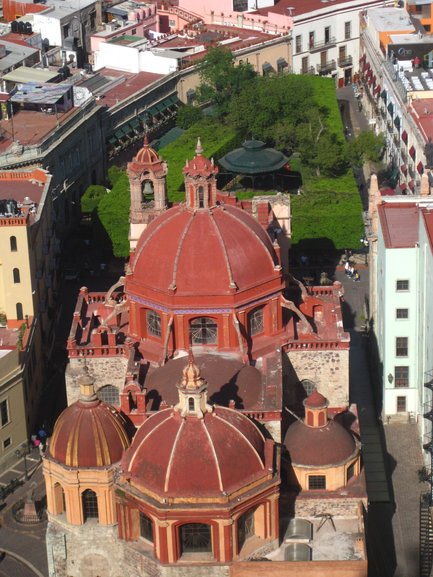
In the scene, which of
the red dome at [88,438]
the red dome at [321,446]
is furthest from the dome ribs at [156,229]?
the red dome at [321,446]

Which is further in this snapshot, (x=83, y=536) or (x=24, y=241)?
(x=24, y=241)

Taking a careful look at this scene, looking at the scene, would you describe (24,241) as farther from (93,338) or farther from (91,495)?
(91,495)

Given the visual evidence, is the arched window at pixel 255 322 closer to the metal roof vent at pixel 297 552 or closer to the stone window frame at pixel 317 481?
the stone window frame at pixel 317 481

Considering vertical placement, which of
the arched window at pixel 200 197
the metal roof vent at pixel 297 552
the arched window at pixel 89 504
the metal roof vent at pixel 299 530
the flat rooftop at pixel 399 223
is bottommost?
the metal roof vent at pixel 297 552

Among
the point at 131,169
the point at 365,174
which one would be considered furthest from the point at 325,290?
the point at 365,174

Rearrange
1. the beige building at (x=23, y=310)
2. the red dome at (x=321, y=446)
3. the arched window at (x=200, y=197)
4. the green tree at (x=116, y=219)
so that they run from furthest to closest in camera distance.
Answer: the green tree at (x=116, y=219), the beige building at (x=23, y=310), the arched window at (x=200, y=197), the red dome at (x=321, y=446)

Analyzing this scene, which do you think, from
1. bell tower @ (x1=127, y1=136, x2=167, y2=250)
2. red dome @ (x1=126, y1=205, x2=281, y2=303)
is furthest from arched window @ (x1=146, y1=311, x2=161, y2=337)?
bell tower @ (x1=127, y1=136, x2=167, y2=250)
